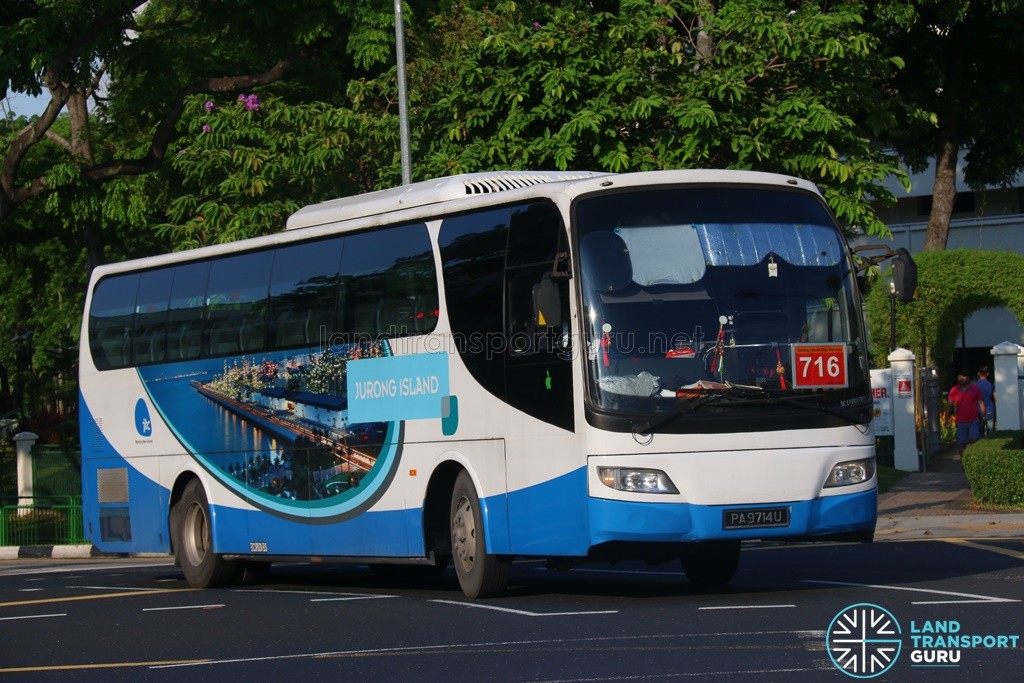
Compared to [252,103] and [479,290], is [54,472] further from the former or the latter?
[479,290]

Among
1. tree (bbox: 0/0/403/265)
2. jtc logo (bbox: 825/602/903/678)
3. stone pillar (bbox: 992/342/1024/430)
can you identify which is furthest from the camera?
stone pillar (bbox: 992/342/1024/430)

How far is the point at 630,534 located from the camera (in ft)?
39.6

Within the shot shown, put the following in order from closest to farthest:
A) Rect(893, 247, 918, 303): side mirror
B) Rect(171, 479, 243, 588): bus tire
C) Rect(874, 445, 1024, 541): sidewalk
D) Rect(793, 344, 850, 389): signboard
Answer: Rect(793, 344, 850, 389): signboard < Rect(893, 247, 918, 303): side mirror < Rect(171, 479, 243, 588): bus tire < Rect(874, 445, 1024, 541): sidewalk

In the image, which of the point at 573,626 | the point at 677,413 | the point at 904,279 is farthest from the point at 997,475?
the point at 573,626

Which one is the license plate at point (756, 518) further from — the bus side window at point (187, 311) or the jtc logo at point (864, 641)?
the bus side window at point (187, 311)

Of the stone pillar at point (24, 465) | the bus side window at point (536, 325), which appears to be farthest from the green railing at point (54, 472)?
the bus side window at point (536, 325)

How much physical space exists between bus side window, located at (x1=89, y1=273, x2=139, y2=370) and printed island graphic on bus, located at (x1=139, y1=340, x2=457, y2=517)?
919mm

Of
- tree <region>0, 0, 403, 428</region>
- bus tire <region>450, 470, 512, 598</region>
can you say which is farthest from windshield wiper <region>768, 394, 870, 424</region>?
tree <region>0, 0, 403, 428</region>

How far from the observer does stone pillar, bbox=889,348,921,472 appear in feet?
104

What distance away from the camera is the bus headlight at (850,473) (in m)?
12.5

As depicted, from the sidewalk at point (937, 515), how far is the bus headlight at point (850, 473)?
674cm

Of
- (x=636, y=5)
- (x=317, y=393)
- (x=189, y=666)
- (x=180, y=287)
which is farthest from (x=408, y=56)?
(x=189, y=666)

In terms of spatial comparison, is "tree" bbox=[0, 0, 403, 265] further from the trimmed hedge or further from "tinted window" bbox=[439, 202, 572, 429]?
"tinted window" bbox=[439, 202, 572, 429]

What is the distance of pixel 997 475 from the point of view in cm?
2220
